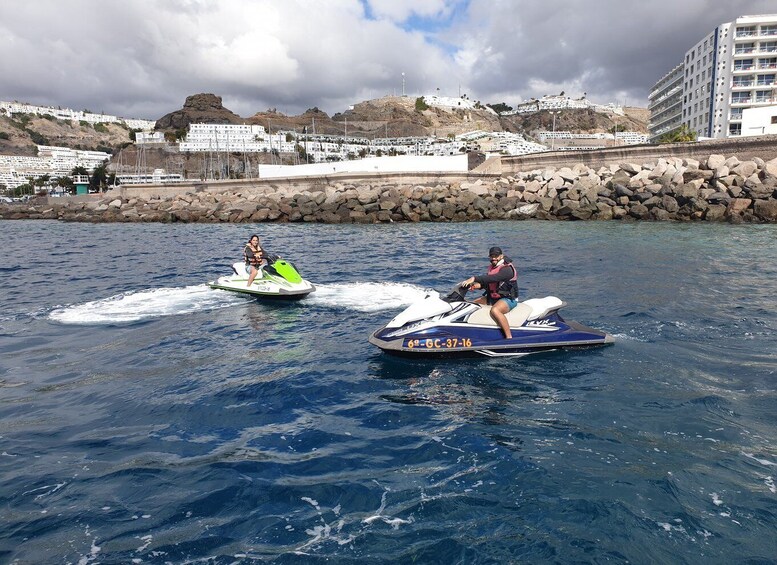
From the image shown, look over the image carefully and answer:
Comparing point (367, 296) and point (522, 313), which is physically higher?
point (522, 313)

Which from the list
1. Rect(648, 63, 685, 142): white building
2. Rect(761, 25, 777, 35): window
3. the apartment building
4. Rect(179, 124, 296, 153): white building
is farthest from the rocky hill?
Rect(761, 25, 777, 35): window

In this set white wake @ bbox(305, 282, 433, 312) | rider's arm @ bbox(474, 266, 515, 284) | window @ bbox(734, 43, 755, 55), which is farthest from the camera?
window @ bbox(734, 43, 755, 55)

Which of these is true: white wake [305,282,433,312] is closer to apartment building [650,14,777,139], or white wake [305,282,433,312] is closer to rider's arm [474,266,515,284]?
rider's arm [474,266,515,284]

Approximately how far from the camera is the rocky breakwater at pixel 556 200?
117 feet

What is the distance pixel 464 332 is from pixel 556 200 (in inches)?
1352

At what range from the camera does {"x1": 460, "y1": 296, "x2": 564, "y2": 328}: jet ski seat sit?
10195mm

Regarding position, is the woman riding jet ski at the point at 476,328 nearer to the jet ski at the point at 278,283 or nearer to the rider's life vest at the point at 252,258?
the jet ski at the point at 278,283

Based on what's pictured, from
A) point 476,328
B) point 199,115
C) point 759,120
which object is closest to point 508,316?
point 476,328

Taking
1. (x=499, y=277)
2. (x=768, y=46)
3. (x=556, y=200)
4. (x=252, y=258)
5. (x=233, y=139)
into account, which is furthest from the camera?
(x=233, y=139)

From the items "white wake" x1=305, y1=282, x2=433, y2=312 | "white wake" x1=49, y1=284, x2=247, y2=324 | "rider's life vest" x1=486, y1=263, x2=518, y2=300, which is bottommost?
"white wake" x1=49, y1=284, x2=247, y2=324

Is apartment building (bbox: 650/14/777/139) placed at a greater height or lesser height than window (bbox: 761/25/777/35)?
lesser

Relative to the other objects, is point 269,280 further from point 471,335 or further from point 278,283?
point 471,335

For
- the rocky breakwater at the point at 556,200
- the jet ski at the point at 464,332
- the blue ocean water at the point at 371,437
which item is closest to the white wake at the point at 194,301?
the blue ocean water at the point at 371,437

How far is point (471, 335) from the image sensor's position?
10.1 meters
